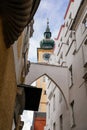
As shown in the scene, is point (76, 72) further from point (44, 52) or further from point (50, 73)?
point (44, 52)

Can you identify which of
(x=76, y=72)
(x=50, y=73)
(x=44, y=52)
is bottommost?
(x=76, y=72)

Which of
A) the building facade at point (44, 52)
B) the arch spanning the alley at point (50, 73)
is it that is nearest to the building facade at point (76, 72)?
the arch spanning the alley at point (50, 73)

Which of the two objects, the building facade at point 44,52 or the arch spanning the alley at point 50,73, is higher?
the building facade at point 44,52

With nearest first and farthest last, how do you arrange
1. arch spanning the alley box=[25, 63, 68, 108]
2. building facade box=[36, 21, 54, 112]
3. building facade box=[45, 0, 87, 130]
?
building facade box=[45, 0, 87, 130] → arch spanning the alley box=[25, 63, 68, 108] → building facade box=[36, 21, 54, 112]

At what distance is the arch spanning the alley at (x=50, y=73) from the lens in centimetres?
2073

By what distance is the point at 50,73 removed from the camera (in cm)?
2173

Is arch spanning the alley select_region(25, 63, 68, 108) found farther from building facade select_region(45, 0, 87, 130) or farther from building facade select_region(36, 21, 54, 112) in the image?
building facade select_region(36, 21, 54, 112)

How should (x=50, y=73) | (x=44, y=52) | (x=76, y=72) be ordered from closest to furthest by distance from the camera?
(x=76, y=72) < (x=50, y=73) < (x=44, y=52)

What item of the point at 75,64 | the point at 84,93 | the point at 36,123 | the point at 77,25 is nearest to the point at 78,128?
the point at 84,93

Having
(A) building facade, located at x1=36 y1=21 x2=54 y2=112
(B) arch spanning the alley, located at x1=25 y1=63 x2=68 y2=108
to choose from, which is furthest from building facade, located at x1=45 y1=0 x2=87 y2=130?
(A) building facade, located at x1=36 y1=21 x2=54 y2=112

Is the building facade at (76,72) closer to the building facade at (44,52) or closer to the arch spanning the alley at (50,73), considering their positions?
the arch spanning the alley at (50,73)

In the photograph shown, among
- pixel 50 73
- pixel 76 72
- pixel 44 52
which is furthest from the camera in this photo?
pixel 44 52

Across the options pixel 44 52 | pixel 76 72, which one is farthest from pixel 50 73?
pixel 44 52

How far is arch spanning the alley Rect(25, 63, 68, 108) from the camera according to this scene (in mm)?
20734
